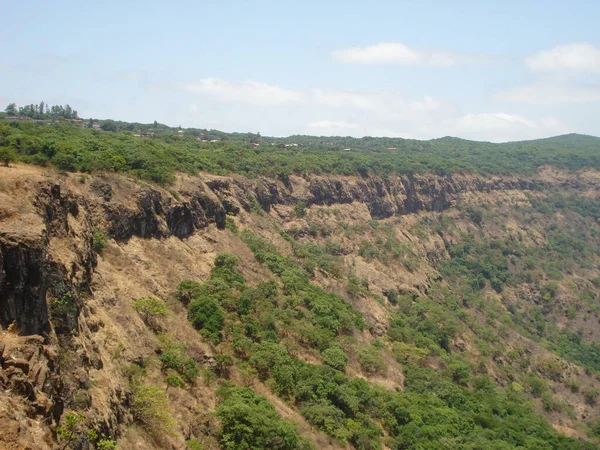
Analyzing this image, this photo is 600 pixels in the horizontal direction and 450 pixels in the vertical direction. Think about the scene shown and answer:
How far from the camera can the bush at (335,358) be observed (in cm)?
4097

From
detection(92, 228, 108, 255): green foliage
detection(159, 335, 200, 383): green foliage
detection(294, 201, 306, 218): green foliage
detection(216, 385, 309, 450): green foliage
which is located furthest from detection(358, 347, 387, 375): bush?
detection(294, 201, 306, 218): green foliage

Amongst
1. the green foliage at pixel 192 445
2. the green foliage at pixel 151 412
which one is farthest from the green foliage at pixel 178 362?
the green foliage at pixel 192 445

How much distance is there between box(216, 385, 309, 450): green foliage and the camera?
1041 inches

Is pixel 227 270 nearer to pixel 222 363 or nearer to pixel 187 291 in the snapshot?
pixel 187 291

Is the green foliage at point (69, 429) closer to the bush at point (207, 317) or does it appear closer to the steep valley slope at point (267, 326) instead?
the steep valley slope at point (267, 326)

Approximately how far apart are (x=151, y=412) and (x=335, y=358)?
20.5 meters

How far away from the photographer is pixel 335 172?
284 ft

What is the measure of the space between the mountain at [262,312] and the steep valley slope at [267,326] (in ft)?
0.54

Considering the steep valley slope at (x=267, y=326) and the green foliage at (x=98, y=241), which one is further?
the green foliage at (x=98, y=241)

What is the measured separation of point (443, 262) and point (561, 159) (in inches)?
3346

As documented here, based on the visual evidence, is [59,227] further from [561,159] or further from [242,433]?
[561,159]

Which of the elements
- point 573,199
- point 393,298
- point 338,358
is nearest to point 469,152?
point 573,199

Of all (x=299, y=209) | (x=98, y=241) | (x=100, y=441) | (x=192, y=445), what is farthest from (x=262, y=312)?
(x=299, y=209)

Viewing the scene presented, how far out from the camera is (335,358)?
41281 millimetres
